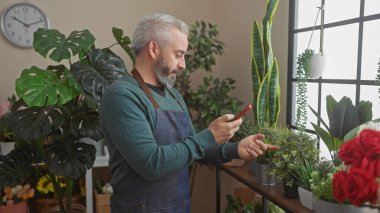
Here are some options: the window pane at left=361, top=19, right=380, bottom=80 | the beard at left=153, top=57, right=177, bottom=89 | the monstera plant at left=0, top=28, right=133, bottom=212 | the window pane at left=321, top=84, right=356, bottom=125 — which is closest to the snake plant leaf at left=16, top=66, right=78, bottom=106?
the monstera plant at left=0, top=28, right=133, bottom=212

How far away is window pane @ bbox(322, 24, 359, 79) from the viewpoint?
1.97 m

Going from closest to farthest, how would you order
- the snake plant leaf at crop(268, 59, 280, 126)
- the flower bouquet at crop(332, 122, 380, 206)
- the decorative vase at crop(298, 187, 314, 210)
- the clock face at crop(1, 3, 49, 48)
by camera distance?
the flower bouquet at crop(332, 122, 380, 206)
the decorative vase at crop(298, 187, 314, 210)
the snake plant leaf at crop(268, 59, 280, 126)
the clock face at crop(1, 3, 49, 48)

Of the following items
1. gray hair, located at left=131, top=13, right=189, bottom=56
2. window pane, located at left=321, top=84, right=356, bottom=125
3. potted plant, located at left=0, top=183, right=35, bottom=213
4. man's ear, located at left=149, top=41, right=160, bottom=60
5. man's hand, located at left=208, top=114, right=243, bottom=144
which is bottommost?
potted plant, located at left=0, top=183, right=35, bottom=213

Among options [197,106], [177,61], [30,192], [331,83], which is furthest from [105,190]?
[331,83]

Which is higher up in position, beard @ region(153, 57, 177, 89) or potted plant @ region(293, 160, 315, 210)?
beard @ region(153, 57, 177, 89)

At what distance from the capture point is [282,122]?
2.51 m

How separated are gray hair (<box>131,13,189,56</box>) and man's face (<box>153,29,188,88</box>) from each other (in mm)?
26

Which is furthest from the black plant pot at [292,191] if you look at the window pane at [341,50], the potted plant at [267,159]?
the window pane at [341,50]

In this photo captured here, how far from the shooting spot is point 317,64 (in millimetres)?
1837

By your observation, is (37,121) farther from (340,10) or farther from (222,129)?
(340,10)

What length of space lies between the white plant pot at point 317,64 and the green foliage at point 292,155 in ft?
1.35

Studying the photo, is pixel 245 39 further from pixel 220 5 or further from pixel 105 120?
pixel 105 120

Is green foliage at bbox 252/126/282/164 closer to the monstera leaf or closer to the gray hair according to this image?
the gray hair

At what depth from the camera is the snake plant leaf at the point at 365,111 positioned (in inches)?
54.1
